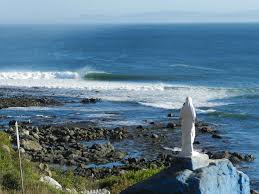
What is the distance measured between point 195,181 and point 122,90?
4794 centimetres

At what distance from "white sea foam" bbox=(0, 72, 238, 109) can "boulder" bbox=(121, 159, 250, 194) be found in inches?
1459

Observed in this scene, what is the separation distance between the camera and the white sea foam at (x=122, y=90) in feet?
171

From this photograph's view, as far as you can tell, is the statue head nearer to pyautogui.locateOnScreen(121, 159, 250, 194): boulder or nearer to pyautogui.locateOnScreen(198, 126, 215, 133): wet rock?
pyautogui.locateOnScreen(121, 159, 250, 194): boulder

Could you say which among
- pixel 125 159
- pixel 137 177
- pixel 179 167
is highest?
pixel 179 167

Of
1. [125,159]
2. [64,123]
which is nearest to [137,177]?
[125,159]

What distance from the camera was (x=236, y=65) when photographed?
80.9 metres

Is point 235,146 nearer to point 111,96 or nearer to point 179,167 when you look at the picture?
point 111,96

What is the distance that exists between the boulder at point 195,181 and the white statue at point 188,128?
0.93 feet

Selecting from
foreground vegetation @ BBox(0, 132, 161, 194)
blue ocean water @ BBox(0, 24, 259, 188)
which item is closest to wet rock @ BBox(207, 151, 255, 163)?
blue ocean water @ BBox(0, 24, 259, 188)

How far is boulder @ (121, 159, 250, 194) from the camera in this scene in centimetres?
1073

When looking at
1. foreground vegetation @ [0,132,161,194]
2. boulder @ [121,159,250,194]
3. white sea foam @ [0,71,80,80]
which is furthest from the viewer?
white sea foam @ [0,71,80,80]

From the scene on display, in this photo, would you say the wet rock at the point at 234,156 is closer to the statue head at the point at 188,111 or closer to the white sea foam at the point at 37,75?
the statue head at the point at 188,111

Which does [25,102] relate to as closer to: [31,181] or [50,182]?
[50,182]

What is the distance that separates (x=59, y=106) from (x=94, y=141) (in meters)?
12.1
